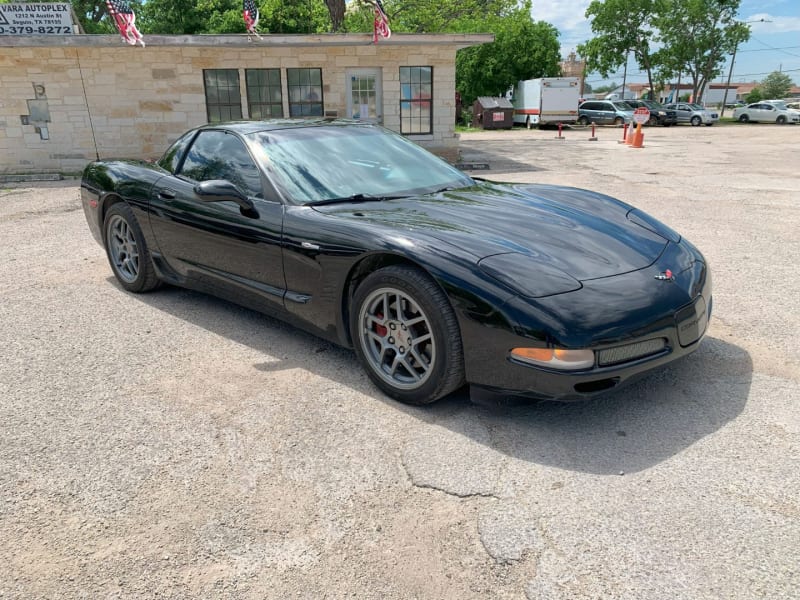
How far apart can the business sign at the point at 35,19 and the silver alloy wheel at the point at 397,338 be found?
14.9 metres

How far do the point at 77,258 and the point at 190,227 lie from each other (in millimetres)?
2972

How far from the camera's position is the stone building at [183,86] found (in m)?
14.5

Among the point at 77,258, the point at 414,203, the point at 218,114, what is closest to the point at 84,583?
the point at 414,203

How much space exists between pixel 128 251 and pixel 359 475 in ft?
11.2

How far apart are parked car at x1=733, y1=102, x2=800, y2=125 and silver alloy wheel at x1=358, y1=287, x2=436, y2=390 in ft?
146

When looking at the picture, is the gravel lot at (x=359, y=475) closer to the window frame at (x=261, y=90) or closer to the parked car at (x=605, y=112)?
the window frame at (x=261, y=90)

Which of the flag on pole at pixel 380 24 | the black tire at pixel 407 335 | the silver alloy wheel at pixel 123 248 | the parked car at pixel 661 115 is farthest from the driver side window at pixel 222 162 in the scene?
the parked car at pixel 661 115

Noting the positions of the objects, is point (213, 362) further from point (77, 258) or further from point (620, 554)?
point (77, 258)

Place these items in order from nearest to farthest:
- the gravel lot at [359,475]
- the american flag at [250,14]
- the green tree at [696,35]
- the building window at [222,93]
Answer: the gravel lot at [359,475] → the american flag at [250,14] → the building window at [222,93] → the green tree at [696,35]

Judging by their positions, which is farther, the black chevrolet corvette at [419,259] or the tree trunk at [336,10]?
the tree trunk at [336,10]

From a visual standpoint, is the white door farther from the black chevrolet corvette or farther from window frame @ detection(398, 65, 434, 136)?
the black chevrolet corvette

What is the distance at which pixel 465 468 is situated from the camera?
106 inches

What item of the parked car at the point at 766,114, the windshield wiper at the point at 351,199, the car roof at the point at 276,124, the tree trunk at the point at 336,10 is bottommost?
the parked car at the point at 766,114

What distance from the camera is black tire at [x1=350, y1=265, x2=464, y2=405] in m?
2.92
